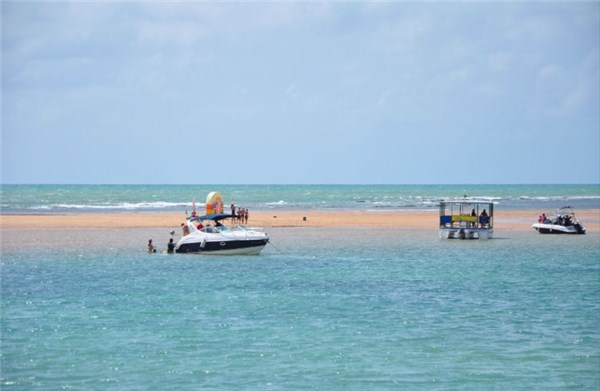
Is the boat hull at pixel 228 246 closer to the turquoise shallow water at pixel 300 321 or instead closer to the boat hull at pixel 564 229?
the turquoise shallow water at pixel 300 321

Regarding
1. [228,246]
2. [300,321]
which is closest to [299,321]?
[300,321]

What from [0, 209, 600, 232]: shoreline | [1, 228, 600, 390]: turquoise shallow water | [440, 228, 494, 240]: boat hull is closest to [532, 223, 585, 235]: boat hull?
[0, 209, 600, 232]: shoreline

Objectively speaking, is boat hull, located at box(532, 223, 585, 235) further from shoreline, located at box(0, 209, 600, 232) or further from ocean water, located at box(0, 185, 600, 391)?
ocean water, located at box(0, 185, 600, 391)

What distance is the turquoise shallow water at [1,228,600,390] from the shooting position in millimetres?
16516

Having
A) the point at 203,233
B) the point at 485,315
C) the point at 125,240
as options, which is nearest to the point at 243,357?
the point at 485,315

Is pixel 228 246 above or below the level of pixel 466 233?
below

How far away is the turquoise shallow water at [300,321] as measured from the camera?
54.2 feet

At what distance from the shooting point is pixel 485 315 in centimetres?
2312

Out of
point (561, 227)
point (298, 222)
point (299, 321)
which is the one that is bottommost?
point (299, 321)

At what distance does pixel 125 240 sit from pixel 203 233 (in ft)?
35.0

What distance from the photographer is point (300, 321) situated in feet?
72.3

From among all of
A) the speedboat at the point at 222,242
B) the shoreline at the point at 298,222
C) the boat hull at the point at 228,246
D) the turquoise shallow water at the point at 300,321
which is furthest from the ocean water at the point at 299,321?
the shoreline at the point at 298,222

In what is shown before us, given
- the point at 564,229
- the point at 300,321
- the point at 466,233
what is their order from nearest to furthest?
the point at 300,321 < the point at 466,233 < the point at 564,229

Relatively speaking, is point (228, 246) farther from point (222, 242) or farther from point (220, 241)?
point (220, 241)
